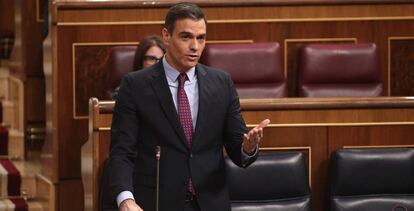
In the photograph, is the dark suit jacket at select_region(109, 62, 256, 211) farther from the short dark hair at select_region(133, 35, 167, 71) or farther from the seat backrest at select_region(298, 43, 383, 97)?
the seat backrest at select_region(298, 43, 383, 97)

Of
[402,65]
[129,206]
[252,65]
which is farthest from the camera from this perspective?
[402,65]

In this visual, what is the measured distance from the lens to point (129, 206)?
49.8 inches

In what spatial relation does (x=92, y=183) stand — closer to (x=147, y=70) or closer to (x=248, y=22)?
(x=147, y=70)

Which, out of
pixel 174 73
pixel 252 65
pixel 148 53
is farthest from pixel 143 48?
pixel 174 73

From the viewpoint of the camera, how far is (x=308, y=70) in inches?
87.4

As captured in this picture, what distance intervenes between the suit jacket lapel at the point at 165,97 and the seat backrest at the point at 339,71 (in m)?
0.89

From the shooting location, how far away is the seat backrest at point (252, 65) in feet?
6.97

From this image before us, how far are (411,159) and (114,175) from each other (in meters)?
0.60

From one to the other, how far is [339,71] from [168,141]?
962 mm

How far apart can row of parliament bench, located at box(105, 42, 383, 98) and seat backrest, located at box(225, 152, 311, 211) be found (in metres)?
0.51

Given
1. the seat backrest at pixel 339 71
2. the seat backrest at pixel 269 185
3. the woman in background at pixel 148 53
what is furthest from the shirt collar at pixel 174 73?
the seat backrest at pixel 339 71

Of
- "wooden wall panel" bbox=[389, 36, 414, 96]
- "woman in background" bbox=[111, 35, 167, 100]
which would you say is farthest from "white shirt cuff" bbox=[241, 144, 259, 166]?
"wooden wall panel" bbox=[389, 36, 414, 96]

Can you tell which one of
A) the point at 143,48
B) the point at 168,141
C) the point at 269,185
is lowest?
the point at 269,185

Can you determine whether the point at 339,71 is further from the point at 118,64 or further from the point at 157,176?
the point at 157,176
